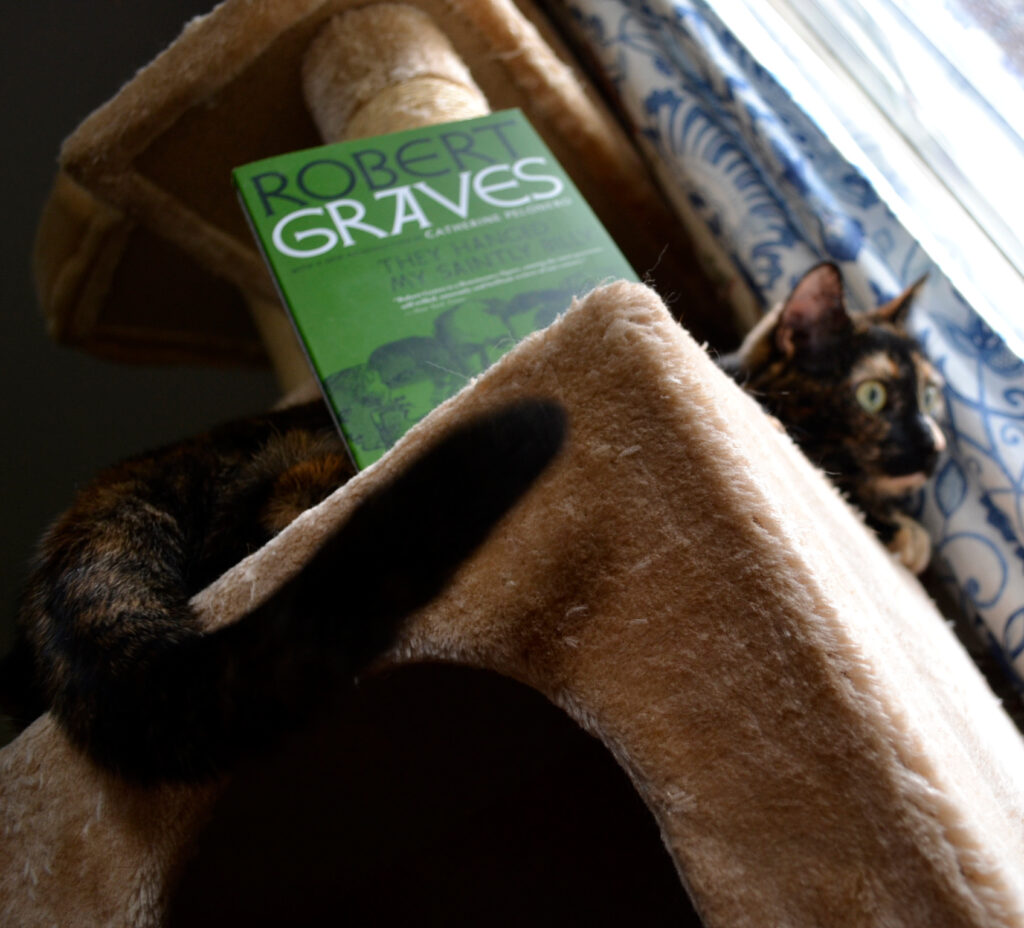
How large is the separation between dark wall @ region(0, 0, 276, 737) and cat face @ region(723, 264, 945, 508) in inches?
45.4

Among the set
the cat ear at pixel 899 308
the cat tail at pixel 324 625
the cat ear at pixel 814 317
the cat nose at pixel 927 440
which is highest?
the cat tail at pixel 324 625

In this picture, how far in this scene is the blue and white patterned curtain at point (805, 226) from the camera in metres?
0.85

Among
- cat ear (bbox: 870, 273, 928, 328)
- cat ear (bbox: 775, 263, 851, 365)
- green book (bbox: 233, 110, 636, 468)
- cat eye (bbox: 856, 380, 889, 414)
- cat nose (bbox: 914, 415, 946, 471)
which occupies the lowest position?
cat nose (bbox: 914, 415, 946, 471)

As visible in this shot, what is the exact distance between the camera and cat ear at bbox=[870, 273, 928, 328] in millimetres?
900

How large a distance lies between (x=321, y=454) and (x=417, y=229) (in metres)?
0.26

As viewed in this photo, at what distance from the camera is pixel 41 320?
4.82 feet

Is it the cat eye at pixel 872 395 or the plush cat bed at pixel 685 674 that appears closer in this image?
the plush cat bed at pixel 685 674

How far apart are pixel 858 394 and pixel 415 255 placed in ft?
1.96

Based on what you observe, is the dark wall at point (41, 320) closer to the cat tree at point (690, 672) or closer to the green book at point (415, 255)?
the green book at point (415, 255)

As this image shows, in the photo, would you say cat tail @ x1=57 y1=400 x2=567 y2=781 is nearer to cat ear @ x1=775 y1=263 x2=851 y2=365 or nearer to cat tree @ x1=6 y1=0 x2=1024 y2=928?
cat tree @ x1=6 y1=0 x2=1024 y2=928

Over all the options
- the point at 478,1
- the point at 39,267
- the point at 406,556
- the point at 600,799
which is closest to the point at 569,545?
the point at 406,556

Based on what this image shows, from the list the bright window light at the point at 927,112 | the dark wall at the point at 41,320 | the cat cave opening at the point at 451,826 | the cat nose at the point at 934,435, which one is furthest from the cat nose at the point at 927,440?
the dark wall at the point at 41,320

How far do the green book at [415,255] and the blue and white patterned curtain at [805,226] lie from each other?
0.33 metres

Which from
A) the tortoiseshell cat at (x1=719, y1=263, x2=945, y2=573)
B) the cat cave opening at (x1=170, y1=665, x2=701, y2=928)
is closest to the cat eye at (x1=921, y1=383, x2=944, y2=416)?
the tortoiseshell cat at (x1=719, y1=263, x2=945, y2=573)
